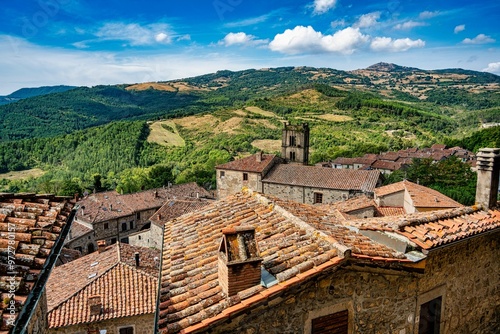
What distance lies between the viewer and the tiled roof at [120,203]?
39084mm

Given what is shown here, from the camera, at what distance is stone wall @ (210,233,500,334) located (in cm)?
491

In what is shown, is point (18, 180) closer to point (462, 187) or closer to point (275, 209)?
point (462, 187)

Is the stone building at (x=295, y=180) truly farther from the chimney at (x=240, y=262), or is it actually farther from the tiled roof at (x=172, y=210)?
the chimney at (x=240, y=262)

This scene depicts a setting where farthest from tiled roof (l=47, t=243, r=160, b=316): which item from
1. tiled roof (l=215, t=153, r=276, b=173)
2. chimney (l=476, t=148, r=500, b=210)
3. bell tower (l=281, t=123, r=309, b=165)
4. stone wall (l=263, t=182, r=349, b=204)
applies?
bell tower (l=281, t=123, r=309, b=165)

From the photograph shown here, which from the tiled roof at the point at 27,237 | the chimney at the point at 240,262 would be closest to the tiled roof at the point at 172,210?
the tiled roof at the point at 27,237

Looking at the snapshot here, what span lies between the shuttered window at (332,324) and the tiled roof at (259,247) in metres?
0.87

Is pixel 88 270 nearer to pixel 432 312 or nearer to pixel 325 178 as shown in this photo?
pixel 432 312

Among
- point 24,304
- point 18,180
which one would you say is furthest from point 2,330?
point 18,180

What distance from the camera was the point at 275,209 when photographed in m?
7.23

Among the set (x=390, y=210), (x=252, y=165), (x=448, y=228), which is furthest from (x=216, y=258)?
(x=252, y=165)

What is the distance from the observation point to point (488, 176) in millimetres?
8008

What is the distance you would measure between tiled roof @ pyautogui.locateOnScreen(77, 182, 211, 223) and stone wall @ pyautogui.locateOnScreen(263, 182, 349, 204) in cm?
1280

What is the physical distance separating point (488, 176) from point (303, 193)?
30824 mm

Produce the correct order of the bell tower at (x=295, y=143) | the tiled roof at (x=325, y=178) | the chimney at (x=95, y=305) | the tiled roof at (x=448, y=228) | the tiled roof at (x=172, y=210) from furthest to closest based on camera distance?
the bell tower at (x=295, y=143)
the tiled roof at (x=325, y=178)
the tiled roof at (x=172, y=210)
the chimney at (x=95, y=305)
the tiled roof at (x=448, y=228)
